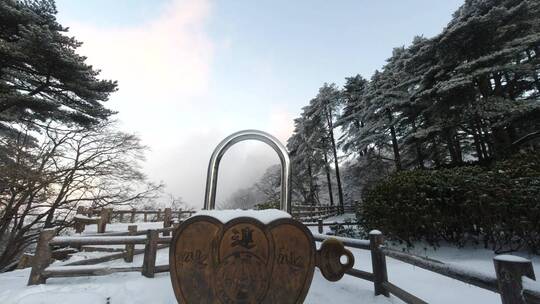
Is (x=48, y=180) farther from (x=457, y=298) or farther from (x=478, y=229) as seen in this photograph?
(x=478, y=229)

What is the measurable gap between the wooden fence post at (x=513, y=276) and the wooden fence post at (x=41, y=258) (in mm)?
6081

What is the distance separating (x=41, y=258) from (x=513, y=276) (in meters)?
6.34

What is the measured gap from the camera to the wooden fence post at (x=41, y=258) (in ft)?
13.8

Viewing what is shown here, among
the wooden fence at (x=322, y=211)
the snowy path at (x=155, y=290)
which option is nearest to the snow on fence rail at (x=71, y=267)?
the snowy path at (x=155, y=290)

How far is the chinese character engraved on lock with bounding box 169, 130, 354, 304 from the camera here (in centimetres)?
183

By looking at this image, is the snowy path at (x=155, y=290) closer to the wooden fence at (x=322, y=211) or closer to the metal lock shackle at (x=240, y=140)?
the metal lock shackle at (x=240, y=140)

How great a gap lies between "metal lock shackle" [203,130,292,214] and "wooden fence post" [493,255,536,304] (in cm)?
162

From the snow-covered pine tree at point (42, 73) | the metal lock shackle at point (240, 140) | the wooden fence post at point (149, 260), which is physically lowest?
the wooden fence post at point (149, 260)

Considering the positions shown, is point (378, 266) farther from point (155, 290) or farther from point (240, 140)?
point (155, 290)

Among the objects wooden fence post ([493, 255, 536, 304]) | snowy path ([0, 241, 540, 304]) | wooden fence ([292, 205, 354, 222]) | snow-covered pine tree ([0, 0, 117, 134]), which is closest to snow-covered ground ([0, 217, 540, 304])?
snowy path ([0, 241, 540, 304])

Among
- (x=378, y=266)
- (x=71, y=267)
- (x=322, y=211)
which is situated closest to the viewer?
(x=378, y=266)

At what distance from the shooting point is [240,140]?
263 cm

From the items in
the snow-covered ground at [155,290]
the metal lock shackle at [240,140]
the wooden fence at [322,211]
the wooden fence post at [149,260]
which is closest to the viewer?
the metal lock shackle at [240,140]

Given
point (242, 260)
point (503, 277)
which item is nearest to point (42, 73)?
point (242, 260)
